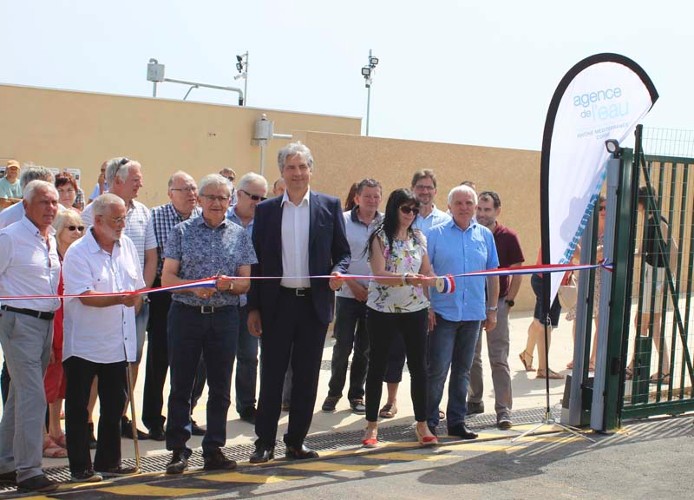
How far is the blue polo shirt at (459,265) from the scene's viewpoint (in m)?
7.78

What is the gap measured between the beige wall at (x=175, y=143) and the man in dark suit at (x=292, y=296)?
305 inches

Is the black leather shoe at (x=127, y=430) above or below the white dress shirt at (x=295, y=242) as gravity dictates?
below

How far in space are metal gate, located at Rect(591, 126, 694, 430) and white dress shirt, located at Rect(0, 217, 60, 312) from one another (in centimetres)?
430

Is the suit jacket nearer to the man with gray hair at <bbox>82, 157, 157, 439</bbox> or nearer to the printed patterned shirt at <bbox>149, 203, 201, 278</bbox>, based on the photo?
the printed patterned shirt at <bbox>149, 203, 201, 278</bbox>

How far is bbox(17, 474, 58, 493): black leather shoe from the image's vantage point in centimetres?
590

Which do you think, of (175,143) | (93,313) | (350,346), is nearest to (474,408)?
(350,346)

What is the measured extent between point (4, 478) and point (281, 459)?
1.89 meters

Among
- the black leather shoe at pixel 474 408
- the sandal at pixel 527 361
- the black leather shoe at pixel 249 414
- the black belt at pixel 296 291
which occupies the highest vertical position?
the black belt at pixel 296 291

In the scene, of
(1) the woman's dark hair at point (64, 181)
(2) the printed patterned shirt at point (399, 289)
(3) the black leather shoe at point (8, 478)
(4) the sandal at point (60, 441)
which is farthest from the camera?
(1) the woman's dark hair at point (64, 181)

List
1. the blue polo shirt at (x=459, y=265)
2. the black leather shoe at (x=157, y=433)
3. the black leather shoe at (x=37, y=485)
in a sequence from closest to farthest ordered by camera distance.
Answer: the black leather shoe at (x=37, y=485), the black leather shoe at (x=157, y=433), the blue polo shirt at (x=459, y=265)

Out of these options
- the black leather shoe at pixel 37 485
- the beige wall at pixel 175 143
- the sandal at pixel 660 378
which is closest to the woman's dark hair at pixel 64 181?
the black leather shoe at pixel 37 485

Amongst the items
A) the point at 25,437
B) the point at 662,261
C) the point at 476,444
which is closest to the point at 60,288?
the point at 25,437

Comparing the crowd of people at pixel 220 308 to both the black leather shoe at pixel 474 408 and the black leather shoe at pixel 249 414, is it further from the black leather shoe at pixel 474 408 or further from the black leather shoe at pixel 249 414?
the black leather shoe at pixel 474 408

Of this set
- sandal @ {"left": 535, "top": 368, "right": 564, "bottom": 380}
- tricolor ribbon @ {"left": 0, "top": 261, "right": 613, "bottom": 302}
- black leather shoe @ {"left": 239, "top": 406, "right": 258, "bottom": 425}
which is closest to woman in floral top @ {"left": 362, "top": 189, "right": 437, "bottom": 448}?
tricolor ribbon @ {"left": 0, "top": 261, "right": 613, "bottom": 302}
